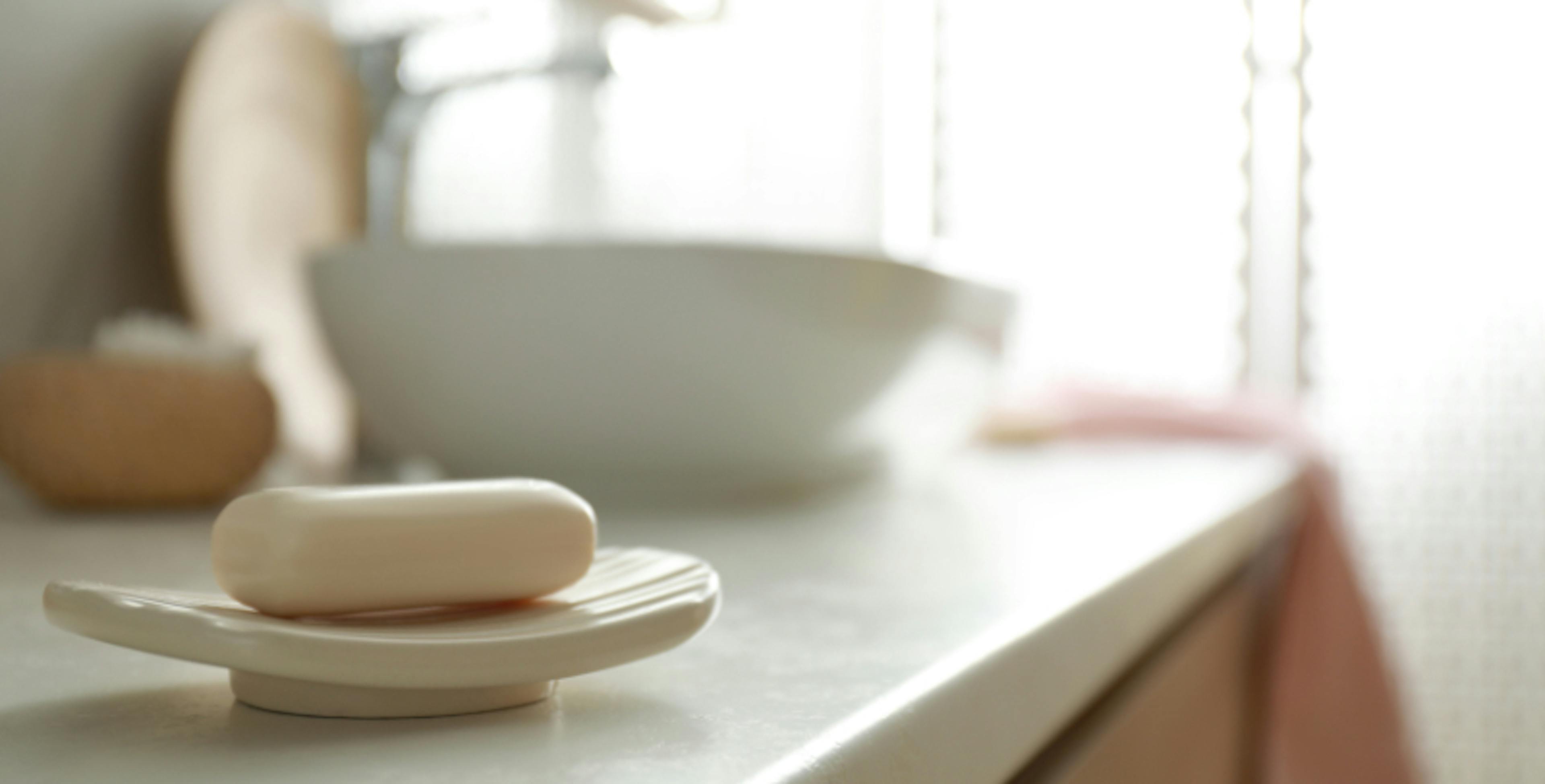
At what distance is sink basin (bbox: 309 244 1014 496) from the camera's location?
0.40m

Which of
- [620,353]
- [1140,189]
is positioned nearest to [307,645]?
[620,353]

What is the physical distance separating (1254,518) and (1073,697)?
1.12ft

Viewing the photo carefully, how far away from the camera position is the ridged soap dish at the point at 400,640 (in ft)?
0.50

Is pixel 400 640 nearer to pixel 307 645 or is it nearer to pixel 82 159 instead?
pixel 307 645

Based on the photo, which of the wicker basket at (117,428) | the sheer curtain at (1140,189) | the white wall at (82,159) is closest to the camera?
the wicker basket at (117,428)

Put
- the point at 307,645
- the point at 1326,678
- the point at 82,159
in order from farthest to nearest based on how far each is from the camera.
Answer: the point at 1326,678 < the point at 82,159 < the point at 307,645

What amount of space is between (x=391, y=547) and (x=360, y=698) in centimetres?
2

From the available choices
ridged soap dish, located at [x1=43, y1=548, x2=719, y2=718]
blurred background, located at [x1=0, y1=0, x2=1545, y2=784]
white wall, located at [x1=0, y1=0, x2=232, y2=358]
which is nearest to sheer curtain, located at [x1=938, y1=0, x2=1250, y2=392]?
blurred background, located at [x1=0, y1=0, x2=1545, y2=784]

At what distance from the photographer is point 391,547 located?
0.17 meters

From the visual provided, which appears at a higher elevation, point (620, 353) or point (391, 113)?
point (391, 113)

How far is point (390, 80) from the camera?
63 cm

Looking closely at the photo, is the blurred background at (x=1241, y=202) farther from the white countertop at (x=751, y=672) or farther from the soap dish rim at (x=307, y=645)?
the soap dish rim at (x=307, y=645)

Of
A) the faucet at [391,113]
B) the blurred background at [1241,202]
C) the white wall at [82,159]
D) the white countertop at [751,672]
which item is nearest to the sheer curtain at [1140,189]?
the blurred background at [1241,202]

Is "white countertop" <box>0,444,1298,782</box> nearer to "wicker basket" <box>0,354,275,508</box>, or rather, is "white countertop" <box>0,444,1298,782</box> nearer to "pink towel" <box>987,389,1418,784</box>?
"wicker basket" <box>0,354,275,508</box>
